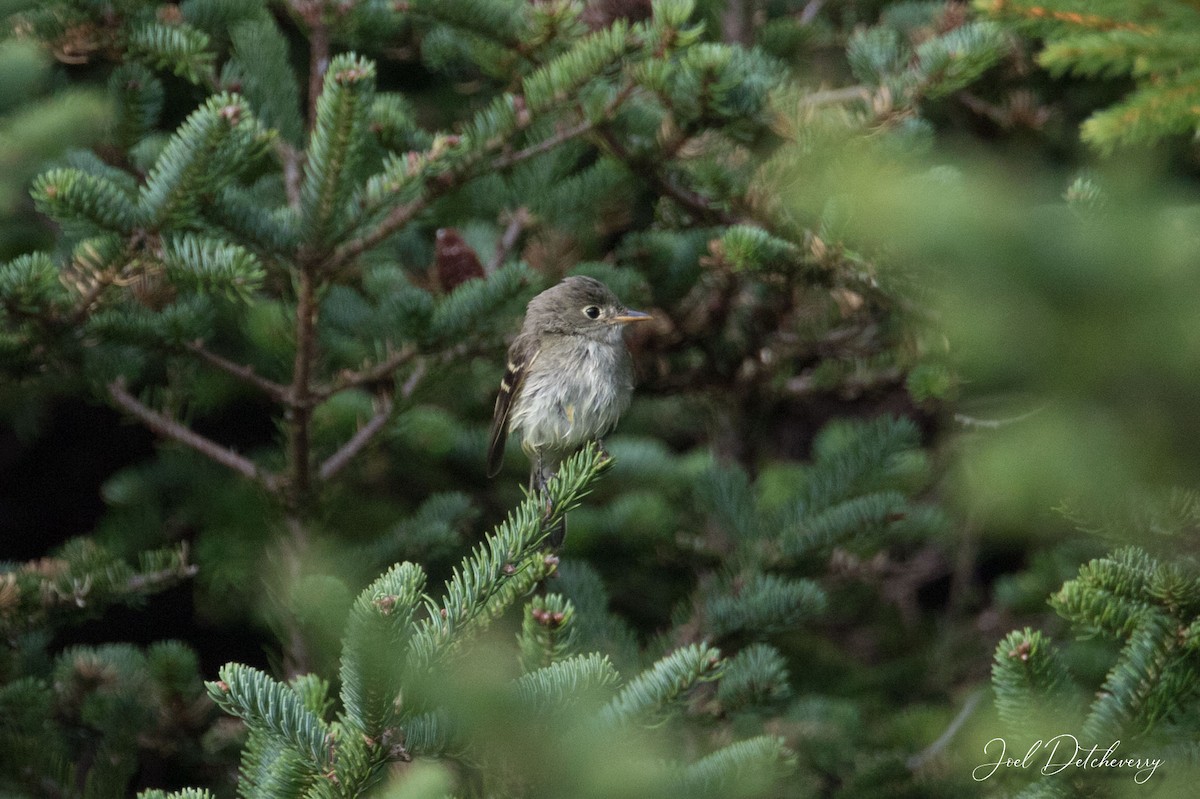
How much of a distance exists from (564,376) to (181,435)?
1.43m

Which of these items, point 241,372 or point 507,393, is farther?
point 507,393

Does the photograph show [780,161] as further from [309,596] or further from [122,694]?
[122,694]

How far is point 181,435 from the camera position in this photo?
11.4 ft

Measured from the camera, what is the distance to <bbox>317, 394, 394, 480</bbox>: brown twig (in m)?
3.43

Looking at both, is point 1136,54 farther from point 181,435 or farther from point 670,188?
point 181,435

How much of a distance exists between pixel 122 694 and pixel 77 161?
160 cm

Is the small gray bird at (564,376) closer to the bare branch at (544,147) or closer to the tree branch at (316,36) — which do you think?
the bare branch at (544,147)

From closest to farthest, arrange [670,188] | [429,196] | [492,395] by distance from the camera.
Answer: [429,196] < [670,188] < [492,395]

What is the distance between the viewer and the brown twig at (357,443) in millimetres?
3428

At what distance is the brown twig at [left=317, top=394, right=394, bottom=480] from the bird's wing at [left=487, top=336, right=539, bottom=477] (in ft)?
1.93

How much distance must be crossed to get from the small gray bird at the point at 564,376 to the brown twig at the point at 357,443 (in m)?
0.60
